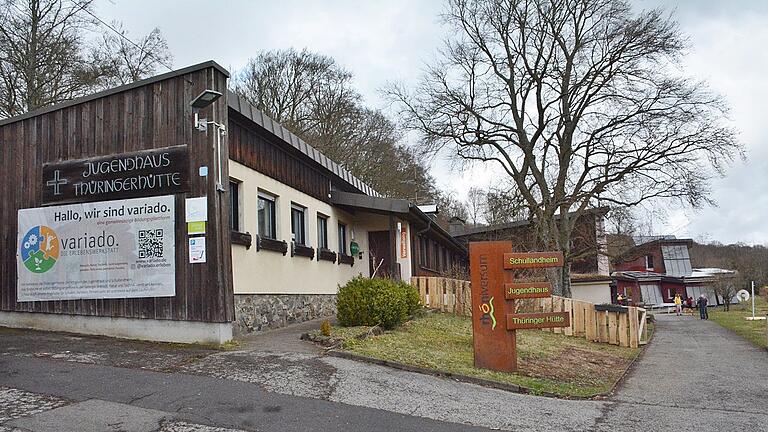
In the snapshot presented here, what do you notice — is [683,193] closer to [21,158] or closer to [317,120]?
[317,120]

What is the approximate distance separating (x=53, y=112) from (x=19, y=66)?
34.7 ft

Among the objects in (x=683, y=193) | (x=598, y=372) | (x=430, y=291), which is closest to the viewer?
(x=598, y=372)

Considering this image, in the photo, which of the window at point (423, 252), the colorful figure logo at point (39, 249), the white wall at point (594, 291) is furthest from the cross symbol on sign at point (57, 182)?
the white wall at point (594, 291)

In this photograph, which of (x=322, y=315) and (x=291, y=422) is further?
(x=322, y=315)

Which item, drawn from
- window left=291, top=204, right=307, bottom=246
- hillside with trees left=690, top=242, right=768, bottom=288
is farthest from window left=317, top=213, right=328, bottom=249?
hillside with trees left=690, top=242, right=768, bottom=288

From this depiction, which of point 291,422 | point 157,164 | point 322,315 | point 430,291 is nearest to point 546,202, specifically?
point 430,291

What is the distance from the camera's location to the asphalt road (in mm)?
7535

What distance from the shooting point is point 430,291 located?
20.4 meters

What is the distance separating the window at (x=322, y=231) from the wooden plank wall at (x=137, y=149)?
7265mm

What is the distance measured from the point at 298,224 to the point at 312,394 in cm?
976

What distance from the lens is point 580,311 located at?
806 inches

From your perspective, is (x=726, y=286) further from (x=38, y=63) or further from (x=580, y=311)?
(x=38, y=63)

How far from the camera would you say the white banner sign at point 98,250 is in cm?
1211

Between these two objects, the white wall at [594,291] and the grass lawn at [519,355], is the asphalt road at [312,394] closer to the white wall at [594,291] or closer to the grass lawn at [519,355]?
the grass lawn at [519,355]
